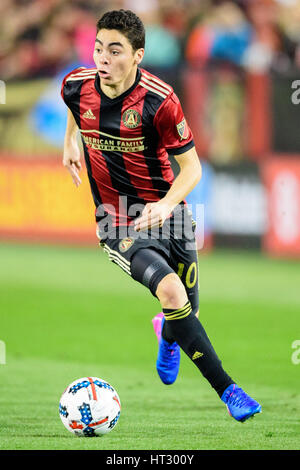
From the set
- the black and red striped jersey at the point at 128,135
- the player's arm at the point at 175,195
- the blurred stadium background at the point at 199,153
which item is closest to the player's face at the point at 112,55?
the black and red striped jersey at the point at 128,135

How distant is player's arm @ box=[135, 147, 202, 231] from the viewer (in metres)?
4.94

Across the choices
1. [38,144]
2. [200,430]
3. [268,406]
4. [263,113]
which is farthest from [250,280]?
[200,430]

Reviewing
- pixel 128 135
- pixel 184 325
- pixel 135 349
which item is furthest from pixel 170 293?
pixel 135 349

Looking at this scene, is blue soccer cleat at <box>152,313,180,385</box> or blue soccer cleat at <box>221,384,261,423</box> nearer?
blue soccer cleat at <box>221,384,261,423</box>

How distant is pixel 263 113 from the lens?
13102mm

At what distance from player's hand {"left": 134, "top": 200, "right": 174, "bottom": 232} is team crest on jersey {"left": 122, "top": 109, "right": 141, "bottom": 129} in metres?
0.64

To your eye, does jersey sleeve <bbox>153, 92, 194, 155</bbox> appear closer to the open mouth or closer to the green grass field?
the open mouth

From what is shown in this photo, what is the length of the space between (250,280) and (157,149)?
6.21 meters

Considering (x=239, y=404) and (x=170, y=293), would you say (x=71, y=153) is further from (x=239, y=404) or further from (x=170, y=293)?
(x=239, y=404)

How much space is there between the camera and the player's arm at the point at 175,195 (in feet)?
16.2

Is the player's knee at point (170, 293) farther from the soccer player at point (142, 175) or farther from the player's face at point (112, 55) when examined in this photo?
the player's face at point (112, 55)

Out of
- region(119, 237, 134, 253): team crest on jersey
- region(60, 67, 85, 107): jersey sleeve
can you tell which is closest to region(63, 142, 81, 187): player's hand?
region(60, 67, 85, 107): jersey sleeve

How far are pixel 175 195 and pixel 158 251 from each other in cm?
53

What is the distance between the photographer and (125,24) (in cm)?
517
